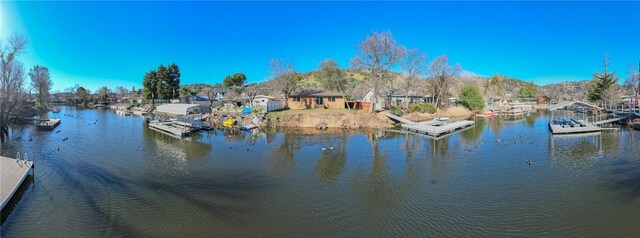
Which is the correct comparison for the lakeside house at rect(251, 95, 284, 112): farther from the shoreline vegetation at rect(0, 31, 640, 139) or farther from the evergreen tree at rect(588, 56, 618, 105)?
the evergreen tree at rect(588, 56, 618, 105)

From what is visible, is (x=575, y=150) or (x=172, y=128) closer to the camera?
(x=575, y=150)

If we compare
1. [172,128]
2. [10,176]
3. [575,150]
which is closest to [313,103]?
[172,128]

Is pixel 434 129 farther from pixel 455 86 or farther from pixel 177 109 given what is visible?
pixel 455 86

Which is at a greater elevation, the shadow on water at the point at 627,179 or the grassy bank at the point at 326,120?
the grassy bank at the point at 326,120

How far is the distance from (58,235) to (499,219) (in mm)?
16014

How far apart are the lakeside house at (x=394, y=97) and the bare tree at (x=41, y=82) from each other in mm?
76984

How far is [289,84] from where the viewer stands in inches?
2053

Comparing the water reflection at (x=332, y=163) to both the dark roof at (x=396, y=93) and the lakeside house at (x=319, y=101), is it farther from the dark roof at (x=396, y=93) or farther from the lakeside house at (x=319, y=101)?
the dark roof at (x=396, y=93)

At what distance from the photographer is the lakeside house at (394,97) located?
58438mm

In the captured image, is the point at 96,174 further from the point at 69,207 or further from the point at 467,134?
the point at 467,134

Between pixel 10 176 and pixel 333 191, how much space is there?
16.0 metres

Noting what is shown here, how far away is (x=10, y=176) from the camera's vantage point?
14977mm

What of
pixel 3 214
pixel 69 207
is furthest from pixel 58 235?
pixel 3 214

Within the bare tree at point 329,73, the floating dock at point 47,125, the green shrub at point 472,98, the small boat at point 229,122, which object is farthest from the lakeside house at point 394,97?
the floating dock at point 47,125
